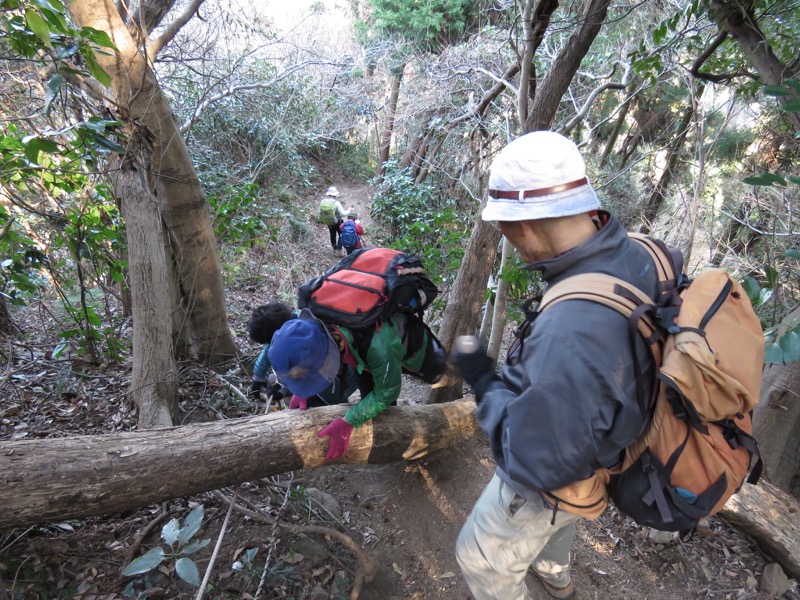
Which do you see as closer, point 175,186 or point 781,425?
point 781,425

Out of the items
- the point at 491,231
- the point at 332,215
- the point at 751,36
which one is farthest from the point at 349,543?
the point at 332,215

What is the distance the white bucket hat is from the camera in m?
1.40

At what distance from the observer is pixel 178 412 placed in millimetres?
3242

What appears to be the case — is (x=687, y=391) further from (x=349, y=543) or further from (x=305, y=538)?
(x=305, y=538)

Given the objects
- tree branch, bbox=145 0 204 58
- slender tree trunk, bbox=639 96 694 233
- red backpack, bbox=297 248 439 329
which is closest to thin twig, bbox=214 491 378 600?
red backpack, bbox=297 248 439 329

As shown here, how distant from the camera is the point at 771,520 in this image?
2703mm

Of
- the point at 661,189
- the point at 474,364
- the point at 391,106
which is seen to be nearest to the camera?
the point at 474,364

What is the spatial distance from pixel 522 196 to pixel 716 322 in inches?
28.3

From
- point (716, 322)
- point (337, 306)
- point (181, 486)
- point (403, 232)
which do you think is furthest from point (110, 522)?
point (403, 232)

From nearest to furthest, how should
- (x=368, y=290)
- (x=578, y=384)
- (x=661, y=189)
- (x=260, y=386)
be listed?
(x=578, y=384) → (x=368, y=290) → (x=260, y=386) → (x=661, y=189)

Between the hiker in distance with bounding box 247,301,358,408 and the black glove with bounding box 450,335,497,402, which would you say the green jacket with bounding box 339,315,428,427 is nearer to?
the hiker in distance with bounding box 247,301,358,408

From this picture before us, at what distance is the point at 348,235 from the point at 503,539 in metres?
8.03

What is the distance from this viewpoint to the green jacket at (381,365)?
238 centimetres

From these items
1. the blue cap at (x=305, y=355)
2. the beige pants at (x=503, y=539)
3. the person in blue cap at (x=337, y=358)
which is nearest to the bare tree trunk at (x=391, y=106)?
the person in blue cap at (x=337, y=358)
